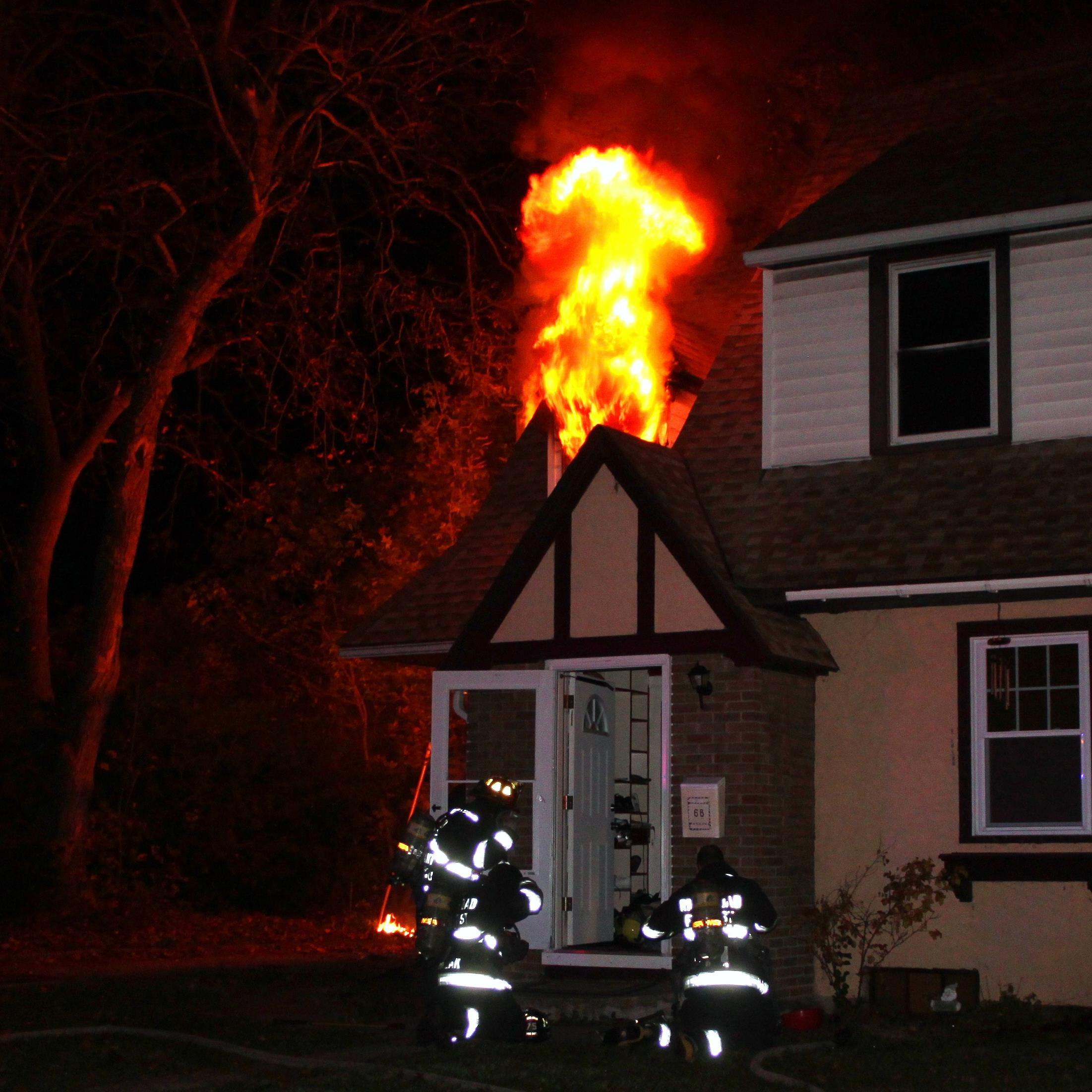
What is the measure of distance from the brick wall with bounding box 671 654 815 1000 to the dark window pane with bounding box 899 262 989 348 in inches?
121

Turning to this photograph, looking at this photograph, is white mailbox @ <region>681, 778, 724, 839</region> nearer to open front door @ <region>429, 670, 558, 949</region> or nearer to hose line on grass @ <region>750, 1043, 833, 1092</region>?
open front door @ <region>429, 670, 558, 949</region>

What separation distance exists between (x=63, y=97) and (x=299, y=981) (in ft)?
39.8

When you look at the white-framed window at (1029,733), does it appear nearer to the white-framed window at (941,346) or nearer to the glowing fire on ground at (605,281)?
the white-framed window at (941,346)

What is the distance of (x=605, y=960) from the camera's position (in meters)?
13.4

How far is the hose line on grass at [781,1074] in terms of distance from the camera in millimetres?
9156

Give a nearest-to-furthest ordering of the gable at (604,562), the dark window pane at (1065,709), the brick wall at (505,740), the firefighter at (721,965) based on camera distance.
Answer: the firefighter at (721,965) → the dark window pane at (1065,709) → the gable at (604,562) → the brick wall at (505,740)

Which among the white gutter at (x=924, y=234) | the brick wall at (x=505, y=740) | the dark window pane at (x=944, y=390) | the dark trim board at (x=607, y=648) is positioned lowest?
the brick wall at (x=505, y=740)

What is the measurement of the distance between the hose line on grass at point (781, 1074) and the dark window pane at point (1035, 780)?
285 cm

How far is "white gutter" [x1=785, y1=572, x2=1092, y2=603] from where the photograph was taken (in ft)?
40.3

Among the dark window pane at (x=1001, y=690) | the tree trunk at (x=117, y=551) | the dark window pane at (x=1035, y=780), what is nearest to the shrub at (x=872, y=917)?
the dark window pane at (x=1035, y=780)

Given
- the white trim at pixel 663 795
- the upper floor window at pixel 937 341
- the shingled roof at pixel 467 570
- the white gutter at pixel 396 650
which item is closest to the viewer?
the white trim at pixel 663 795

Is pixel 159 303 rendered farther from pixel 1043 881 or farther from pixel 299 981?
pixel 1043 881

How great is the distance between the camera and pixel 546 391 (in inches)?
642

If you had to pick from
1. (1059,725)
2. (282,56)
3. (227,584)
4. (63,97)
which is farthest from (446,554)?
(227,584)
